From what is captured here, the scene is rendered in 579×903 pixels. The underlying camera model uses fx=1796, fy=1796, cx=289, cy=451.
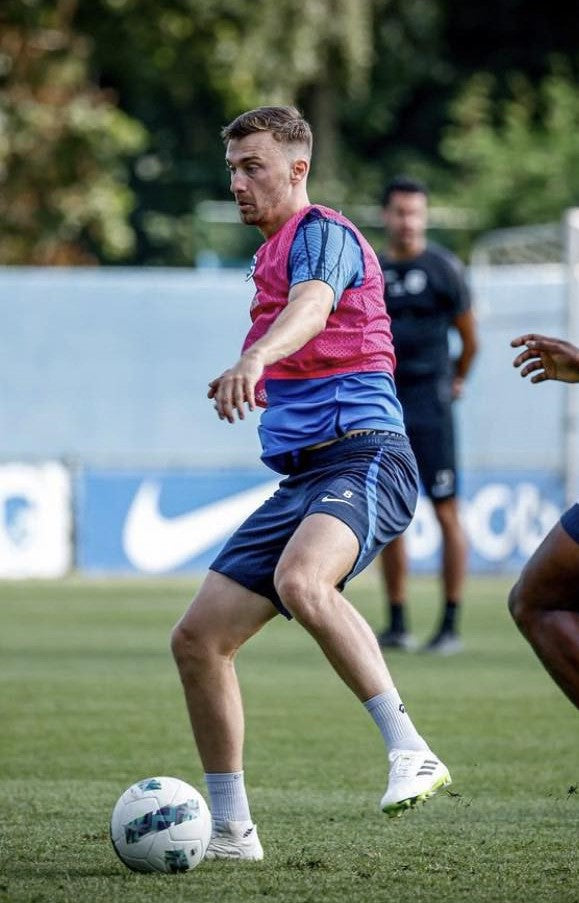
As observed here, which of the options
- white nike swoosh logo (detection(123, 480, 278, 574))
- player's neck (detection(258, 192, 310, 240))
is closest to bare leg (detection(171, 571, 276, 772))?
player's neck (detection(258, 192, 310, 240))

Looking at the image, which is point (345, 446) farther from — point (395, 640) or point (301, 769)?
point (395, 640)

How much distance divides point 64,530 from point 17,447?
3.22 metres

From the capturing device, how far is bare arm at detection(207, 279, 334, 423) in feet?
15.4

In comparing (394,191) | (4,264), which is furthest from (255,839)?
(4,264)

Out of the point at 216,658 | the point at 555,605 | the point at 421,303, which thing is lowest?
the point at 216,658

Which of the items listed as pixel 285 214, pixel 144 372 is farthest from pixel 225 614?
pixel 144 372

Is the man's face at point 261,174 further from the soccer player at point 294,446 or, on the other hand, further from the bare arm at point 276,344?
the bare arm at point 276,344

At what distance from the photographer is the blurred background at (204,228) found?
1908 cm

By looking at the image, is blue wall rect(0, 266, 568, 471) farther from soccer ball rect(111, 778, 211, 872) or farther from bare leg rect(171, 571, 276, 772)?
soccer ball rect(111, 778, 211, 872)

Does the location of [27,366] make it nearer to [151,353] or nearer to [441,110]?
Answer: [151,353]

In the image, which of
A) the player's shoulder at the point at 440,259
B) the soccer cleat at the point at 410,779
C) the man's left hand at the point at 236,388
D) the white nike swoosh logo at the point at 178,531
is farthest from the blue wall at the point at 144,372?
the man's left hand at the point at 236,388

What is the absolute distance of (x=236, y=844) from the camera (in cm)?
541

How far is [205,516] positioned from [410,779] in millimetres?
14215

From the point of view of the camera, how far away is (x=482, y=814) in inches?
247
